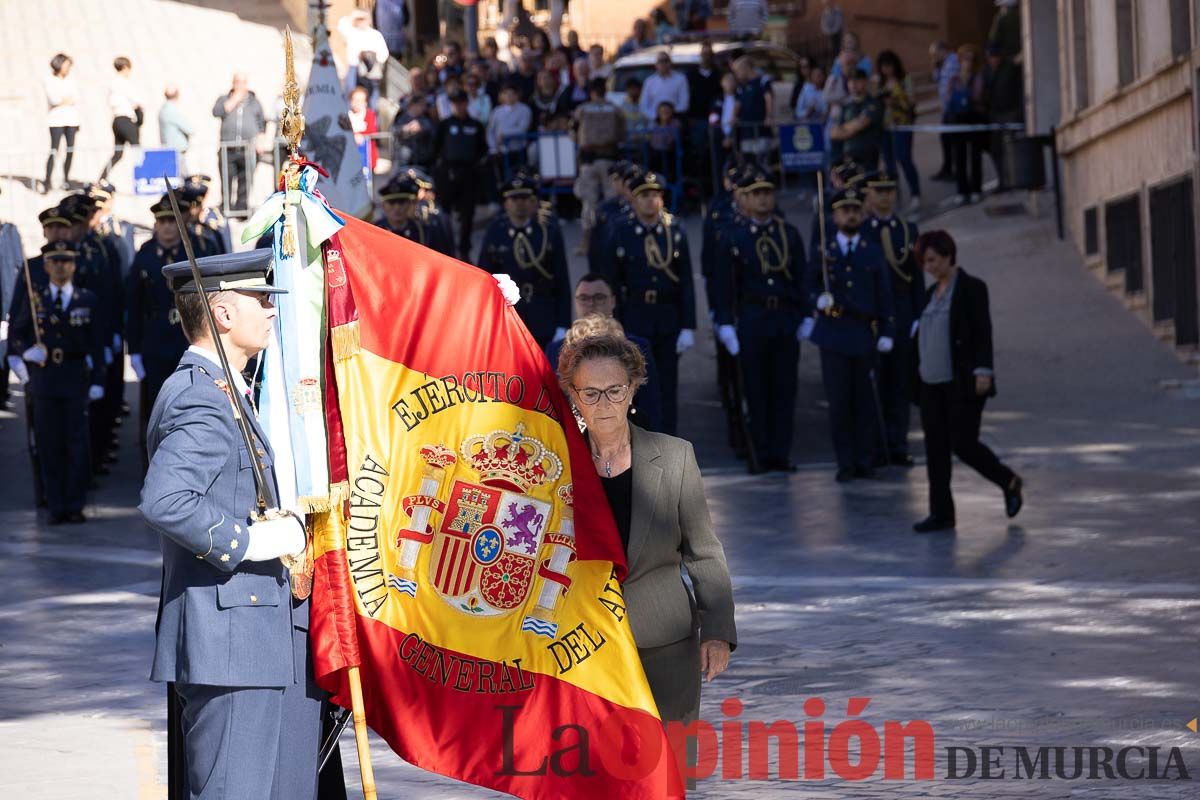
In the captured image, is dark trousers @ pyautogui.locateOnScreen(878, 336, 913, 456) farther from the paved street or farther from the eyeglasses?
the eyeglasses

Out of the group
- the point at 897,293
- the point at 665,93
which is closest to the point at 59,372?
the point at 897,293

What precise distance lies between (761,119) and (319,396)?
65.5 feet

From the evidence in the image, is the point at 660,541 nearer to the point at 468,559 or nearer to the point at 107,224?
the point at 468,559

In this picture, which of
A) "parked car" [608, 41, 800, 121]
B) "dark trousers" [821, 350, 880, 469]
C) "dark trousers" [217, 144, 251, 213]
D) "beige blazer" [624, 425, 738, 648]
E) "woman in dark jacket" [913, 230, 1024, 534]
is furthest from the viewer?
"parked car" [608, 41, 800, 121]

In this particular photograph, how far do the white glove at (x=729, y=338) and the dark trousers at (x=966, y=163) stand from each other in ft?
34.0

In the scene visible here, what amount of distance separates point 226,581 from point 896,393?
10.6 m

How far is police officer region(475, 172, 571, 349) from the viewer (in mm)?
15273

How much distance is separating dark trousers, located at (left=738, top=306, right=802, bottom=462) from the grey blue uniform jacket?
9.77 meters

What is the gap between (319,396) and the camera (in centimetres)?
555

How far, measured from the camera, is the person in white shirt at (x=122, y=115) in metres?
23.1

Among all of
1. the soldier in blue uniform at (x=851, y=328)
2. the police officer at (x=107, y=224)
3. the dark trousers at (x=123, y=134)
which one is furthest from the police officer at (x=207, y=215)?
the soldier in blue uniform at (x=851, y=328)

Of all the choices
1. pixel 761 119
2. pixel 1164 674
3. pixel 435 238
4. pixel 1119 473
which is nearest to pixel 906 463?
pixel 1119 473

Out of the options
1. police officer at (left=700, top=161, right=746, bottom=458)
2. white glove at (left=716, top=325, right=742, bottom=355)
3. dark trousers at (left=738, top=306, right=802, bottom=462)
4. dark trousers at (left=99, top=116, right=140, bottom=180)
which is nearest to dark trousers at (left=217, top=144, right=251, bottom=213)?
dark trousers at (left=99, top=116, right=140, bottom=180)

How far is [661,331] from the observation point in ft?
48.8
